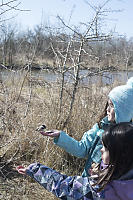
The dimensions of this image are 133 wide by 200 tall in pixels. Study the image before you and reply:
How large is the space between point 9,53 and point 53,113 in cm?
217

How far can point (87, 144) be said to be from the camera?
6.31 ft

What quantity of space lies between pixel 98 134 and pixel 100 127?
7 cm

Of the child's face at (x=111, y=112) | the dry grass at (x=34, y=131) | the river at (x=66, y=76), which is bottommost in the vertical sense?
the dry grass at (x=34, y=131)

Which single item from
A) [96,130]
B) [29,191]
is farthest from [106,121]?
[29,191]

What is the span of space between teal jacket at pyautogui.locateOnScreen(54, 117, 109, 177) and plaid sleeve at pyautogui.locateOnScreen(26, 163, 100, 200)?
34 cm

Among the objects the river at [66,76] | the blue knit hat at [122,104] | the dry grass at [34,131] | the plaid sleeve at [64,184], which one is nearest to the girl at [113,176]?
the plaid sleeve at [64,184]

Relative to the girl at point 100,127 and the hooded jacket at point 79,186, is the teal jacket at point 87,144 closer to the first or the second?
the girl at point 100,127

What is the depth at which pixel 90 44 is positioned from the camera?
3.33 m

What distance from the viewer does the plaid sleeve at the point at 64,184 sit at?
144 cm

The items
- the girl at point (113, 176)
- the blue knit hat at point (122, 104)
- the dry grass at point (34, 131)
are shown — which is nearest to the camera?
the girl at point (113, 176)

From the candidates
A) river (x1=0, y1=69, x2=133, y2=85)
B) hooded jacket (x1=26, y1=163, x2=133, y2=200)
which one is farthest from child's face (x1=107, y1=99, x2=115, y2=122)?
river (x1=0, y1=69, x2=133, y2=85)

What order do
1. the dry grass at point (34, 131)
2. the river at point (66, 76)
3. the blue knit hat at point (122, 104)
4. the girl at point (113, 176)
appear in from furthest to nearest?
1. the river at point (66, 76)
2. the dry grass at point (34, 131)
3. the blue knit hat at point (122, 104)
4. the girl at point (113, 176)

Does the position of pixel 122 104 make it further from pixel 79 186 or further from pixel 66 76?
pixel 66 76

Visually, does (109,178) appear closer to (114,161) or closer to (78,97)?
(114,161)
